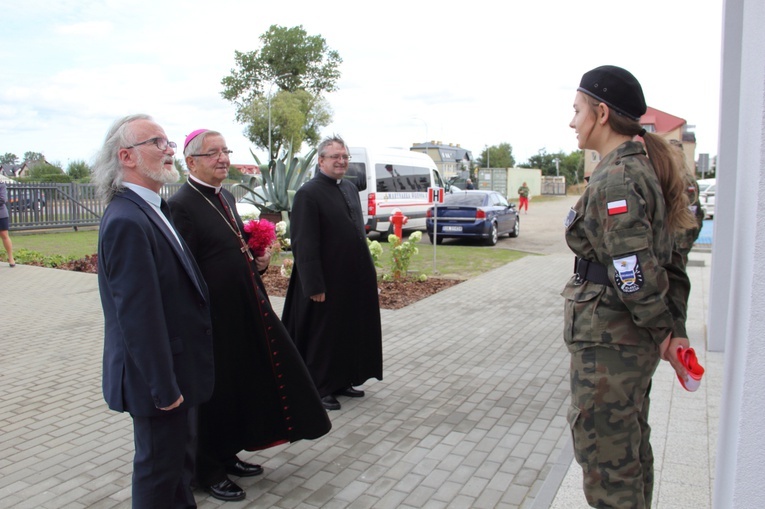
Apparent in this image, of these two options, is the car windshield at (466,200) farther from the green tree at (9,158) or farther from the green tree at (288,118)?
the green tree at (288,118)

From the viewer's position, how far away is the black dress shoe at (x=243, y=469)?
374cm

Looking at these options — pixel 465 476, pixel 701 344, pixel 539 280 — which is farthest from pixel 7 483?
pixel 539 280

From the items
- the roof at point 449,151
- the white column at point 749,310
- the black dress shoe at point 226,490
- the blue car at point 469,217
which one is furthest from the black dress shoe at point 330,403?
the roof at point 449,151

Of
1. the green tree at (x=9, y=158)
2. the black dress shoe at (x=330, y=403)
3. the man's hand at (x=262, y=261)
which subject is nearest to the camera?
the man's hand at (x=262, y=261)

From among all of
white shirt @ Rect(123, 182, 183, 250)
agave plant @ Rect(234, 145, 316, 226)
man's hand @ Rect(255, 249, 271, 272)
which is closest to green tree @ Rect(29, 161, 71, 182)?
agave plant @ Rect(234, 145, 316, 226)

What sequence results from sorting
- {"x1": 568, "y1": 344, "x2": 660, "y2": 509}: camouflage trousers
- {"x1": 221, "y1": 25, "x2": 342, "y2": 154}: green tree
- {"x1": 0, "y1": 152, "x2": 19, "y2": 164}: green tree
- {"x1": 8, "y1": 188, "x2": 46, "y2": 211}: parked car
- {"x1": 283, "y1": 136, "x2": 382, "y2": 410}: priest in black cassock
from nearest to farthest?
{"x1": 568, "y1": 344, "x2": 660, "y2": 509}: camouflage trousers → {"x1": 283, "y1": 136, "x2": 382, "y2": 410}: priest in black cassock → {"x1": 8, "y1": 188, "x2": 46, "y2": 211}: parked car → {"x1": 0, "y1": 152, "x2": 19, "y2": 164}: green tree → {"x1": 221, "y1": 25, "x2": 342, "y2": 154}: green tree

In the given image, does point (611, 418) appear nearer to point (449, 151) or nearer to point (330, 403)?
point (330, 403)

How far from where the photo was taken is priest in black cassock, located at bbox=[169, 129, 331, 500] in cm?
347

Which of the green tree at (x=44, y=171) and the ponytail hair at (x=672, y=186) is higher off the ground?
the green tree at (x=44, y=171)

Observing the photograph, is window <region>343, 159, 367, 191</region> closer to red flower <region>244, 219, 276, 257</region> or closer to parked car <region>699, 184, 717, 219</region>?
red flower <region>244, 219, 276, 257</region>

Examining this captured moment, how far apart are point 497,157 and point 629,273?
315 ft

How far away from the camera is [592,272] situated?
2.40 metres

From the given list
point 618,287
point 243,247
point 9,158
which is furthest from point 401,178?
point 9,158

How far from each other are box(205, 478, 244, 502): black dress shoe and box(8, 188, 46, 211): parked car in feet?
63.7
